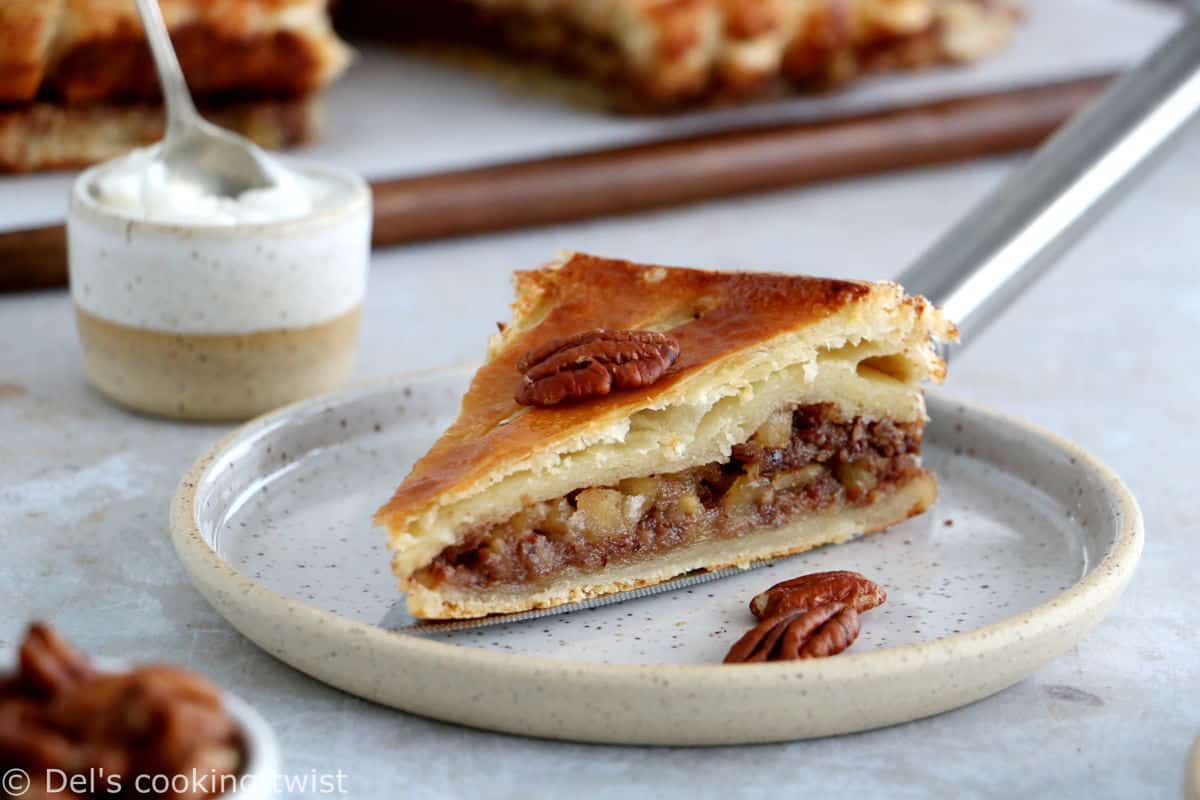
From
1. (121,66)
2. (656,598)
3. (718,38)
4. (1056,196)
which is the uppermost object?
(1056,196)

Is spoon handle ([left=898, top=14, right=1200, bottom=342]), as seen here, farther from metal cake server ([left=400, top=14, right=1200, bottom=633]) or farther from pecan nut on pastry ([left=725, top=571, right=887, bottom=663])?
pecan nut on pastry ([left=725, top=571, right=887, bottom=663])

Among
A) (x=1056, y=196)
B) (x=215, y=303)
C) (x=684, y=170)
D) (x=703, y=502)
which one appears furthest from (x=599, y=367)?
(x=684, y=170)

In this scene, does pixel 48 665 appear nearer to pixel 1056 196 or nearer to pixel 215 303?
pixel 215 303

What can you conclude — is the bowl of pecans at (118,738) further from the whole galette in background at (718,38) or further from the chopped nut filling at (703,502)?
the whole galette in background at (718,38)

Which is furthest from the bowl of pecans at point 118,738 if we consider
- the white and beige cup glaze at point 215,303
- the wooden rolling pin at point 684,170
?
the wooden rolling pin at point 684,170

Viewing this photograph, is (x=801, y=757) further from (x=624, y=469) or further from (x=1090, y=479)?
(x=1090, y=479)

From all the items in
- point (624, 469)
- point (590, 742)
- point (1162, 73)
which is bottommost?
point (590, 742)

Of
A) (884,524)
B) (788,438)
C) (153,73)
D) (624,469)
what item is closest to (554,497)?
(624,469)
